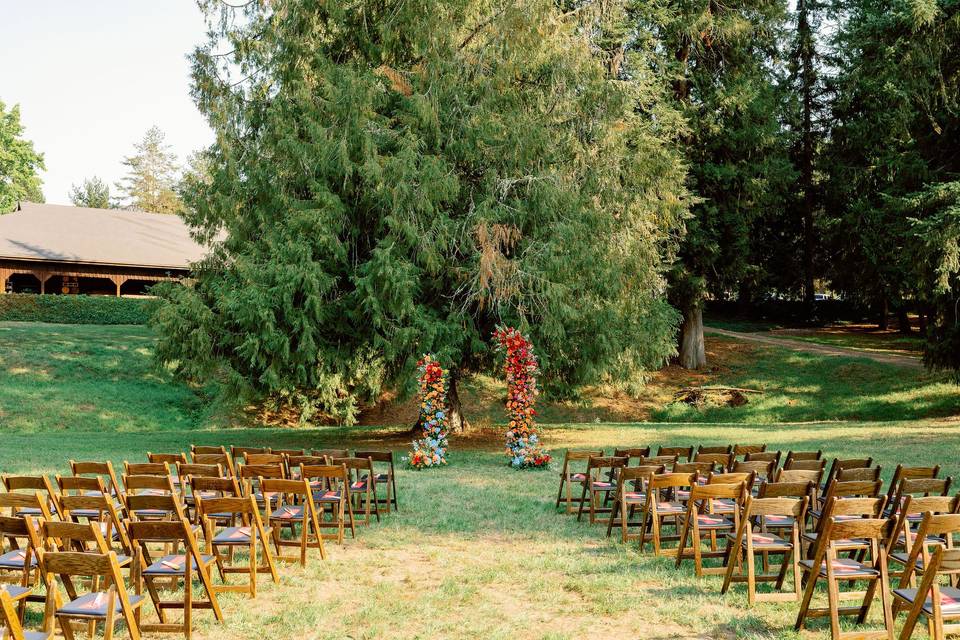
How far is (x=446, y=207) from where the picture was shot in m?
18.1

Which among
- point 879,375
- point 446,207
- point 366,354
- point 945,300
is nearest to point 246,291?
point 366,354

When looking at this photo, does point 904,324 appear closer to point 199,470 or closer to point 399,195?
point 399,195

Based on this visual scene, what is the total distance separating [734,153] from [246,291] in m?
20.9

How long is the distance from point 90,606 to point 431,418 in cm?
1049

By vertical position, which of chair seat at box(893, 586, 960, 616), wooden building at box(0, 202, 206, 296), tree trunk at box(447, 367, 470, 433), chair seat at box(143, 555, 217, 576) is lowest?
tree trunk at box(447, 367, 470, 433)

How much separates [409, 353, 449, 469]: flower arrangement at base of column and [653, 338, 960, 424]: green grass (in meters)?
15.0

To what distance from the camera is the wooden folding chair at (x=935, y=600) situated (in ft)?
16.3

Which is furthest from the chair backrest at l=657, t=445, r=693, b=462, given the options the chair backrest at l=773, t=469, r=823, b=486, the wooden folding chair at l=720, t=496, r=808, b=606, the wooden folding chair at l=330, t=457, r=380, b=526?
the wooden folding chair at l=330, t=457, r=380, b=526

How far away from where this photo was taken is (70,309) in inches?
1331

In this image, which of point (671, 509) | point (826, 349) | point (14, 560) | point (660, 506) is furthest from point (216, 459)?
point (826, 349)

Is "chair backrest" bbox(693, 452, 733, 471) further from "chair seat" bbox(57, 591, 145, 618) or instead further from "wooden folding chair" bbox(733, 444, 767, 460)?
"chair seat" bbox(57, 591, 145, 618)

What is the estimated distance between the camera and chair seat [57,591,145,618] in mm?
5020

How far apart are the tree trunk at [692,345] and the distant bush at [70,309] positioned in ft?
71.9

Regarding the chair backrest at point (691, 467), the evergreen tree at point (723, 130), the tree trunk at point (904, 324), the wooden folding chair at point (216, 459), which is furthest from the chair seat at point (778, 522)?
the tree trunk at point (904, 324)
